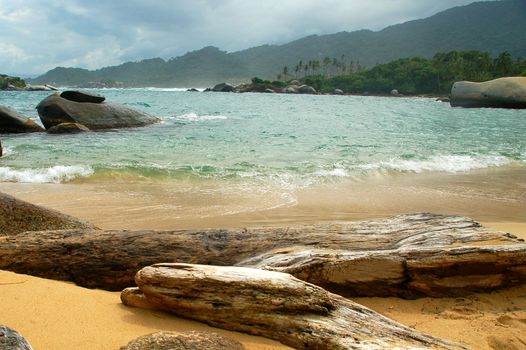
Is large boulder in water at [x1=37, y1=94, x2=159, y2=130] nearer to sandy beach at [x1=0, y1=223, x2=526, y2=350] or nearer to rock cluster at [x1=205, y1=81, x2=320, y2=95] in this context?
sandy beach at [x1=0, y1=223, x2=526, y2=350]

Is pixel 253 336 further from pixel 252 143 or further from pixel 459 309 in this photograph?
pixel 252 143

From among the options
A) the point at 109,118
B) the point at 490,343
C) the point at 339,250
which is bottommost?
the point at 490,343

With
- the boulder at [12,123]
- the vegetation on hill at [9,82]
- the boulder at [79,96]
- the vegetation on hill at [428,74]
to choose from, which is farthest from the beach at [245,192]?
the vegetation on hill at [9,82]

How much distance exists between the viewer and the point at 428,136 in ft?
57.1

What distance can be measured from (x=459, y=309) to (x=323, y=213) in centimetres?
346

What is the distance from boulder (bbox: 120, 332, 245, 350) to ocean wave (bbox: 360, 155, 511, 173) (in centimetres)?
841

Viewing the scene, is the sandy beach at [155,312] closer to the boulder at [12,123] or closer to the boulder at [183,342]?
the boulder at [183,342]

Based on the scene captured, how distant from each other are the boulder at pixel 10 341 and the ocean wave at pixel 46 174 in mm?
7503

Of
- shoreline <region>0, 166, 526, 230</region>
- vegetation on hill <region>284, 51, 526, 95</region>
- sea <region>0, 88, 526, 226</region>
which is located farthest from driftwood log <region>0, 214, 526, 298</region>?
vegetation on hill <region>284, 51, 526, 95</region>

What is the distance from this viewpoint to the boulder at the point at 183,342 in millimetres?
2320

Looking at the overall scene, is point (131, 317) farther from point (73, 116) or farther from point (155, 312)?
point (73, 116)

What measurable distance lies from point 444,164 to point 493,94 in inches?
1553

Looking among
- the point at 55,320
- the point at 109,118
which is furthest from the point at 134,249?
the point at 109,118

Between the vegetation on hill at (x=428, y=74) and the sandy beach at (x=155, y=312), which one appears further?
the vegetation on hill at (x=428, y=74)
